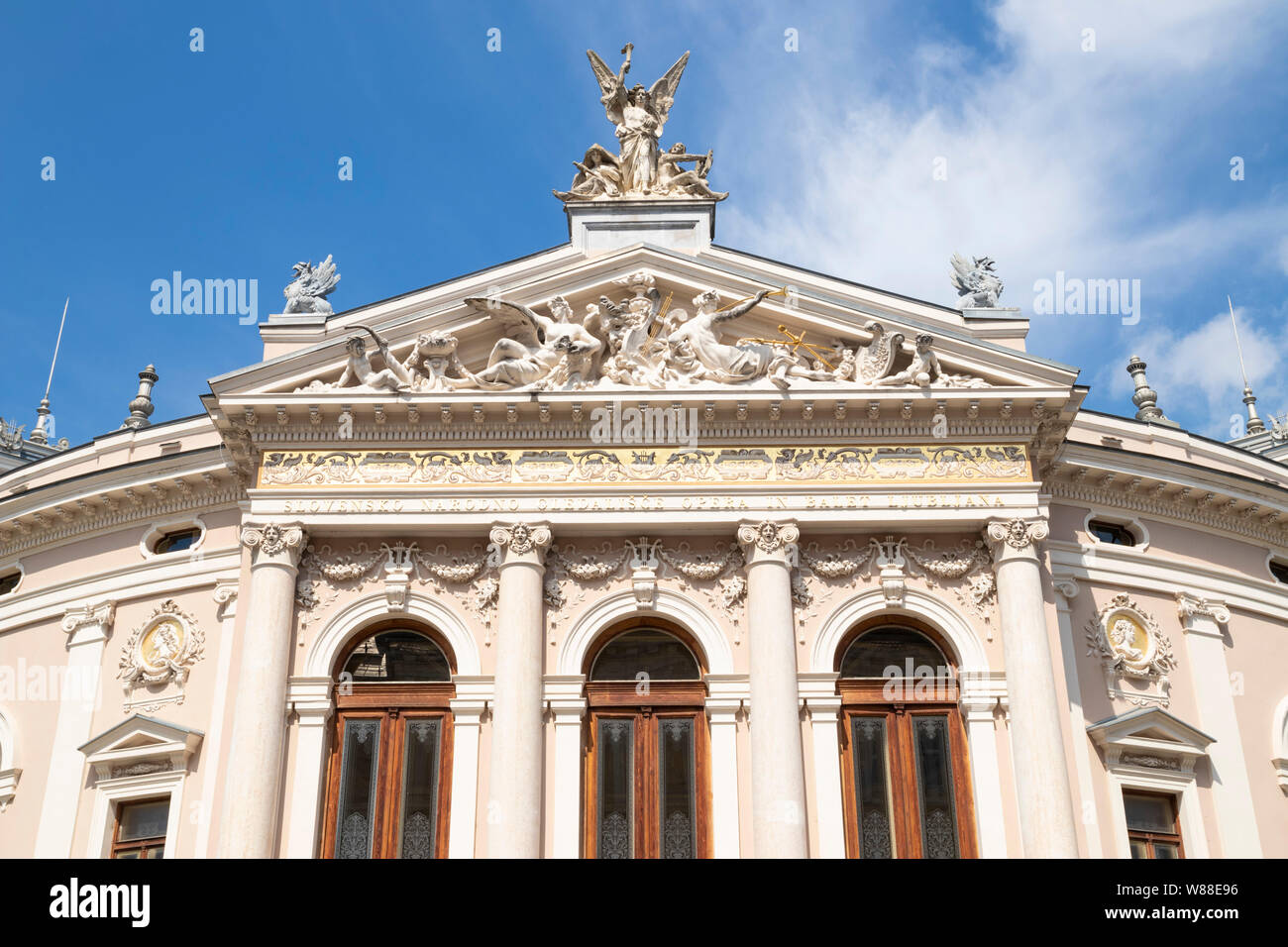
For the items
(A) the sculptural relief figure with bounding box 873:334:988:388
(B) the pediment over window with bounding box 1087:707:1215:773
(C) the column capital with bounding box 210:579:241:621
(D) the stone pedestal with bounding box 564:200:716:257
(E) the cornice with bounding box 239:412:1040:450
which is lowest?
(B) the pediment over window with bounding box 1087:707:1215:773

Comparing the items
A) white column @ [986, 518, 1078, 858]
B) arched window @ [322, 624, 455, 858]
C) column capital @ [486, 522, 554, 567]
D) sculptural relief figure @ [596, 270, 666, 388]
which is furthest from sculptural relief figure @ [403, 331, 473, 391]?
white column @ [986, 518, 1078, 858]

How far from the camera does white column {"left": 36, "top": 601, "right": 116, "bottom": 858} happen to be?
2489 centimetres

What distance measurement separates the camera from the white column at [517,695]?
71.5ft

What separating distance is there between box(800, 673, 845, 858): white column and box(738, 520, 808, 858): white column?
0.36m

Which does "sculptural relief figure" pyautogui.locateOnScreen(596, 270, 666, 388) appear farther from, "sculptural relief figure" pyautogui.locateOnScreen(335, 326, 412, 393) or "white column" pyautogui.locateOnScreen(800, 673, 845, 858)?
"white column" pyautogui.locateOnScreen(800, 673, 845, 858)

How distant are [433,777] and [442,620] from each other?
2445mm

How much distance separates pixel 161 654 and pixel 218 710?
1.85 m

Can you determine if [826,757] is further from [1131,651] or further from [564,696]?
[1131,651]

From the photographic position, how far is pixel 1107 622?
25.7 metres

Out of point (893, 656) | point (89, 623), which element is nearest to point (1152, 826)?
point (893, 656)

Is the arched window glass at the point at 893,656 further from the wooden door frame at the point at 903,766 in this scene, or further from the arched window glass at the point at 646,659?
the arched window glass at the point at 646,659

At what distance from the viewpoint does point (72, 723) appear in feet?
84.5
